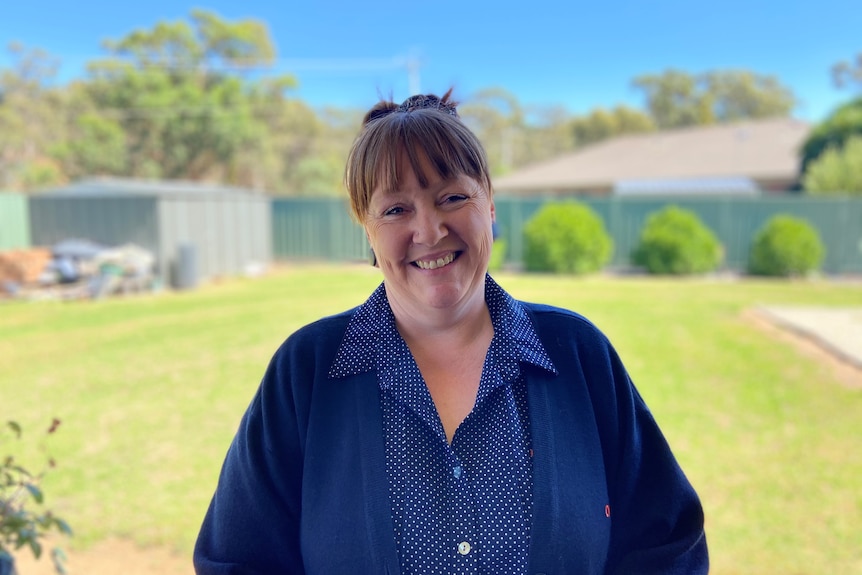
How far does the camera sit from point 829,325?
27.1ft

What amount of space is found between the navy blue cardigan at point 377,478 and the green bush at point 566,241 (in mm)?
13730

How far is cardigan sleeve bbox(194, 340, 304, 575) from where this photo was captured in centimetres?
131

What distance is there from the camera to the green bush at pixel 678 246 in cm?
1444

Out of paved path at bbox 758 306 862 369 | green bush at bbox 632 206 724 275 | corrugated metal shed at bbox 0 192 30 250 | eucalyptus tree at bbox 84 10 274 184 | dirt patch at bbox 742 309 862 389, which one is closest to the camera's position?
dirt patch at bbox 742 309 862 389

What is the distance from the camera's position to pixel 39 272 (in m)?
12.4

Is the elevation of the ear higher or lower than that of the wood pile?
higher

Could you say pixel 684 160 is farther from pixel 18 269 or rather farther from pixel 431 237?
pixel 431 237

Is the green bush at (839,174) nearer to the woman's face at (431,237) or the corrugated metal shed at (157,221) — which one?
the corrugated metal shed at (157,221)

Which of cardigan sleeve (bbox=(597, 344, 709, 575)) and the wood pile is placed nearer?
cardigan sleeve (bbox=(597, 344, 709, 575))

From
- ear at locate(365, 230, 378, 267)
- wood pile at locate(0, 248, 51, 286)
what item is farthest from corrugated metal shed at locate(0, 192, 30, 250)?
ear at locate(365, 230, 378, 267)

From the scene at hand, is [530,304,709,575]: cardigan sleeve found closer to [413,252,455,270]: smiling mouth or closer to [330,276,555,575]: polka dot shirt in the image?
[330,276,555,575]: polka dot shirt

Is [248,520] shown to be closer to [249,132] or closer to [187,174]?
[249,132]


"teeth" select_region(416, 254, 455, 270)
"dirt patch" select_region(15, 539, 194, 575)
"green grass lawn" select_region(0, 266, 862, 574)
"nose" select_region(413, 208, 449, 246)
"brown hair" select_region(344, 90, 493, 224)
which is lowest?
"dirt patch" select_region(15, 539, 194, 575)

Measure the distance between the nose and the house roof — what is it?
2276 cm
